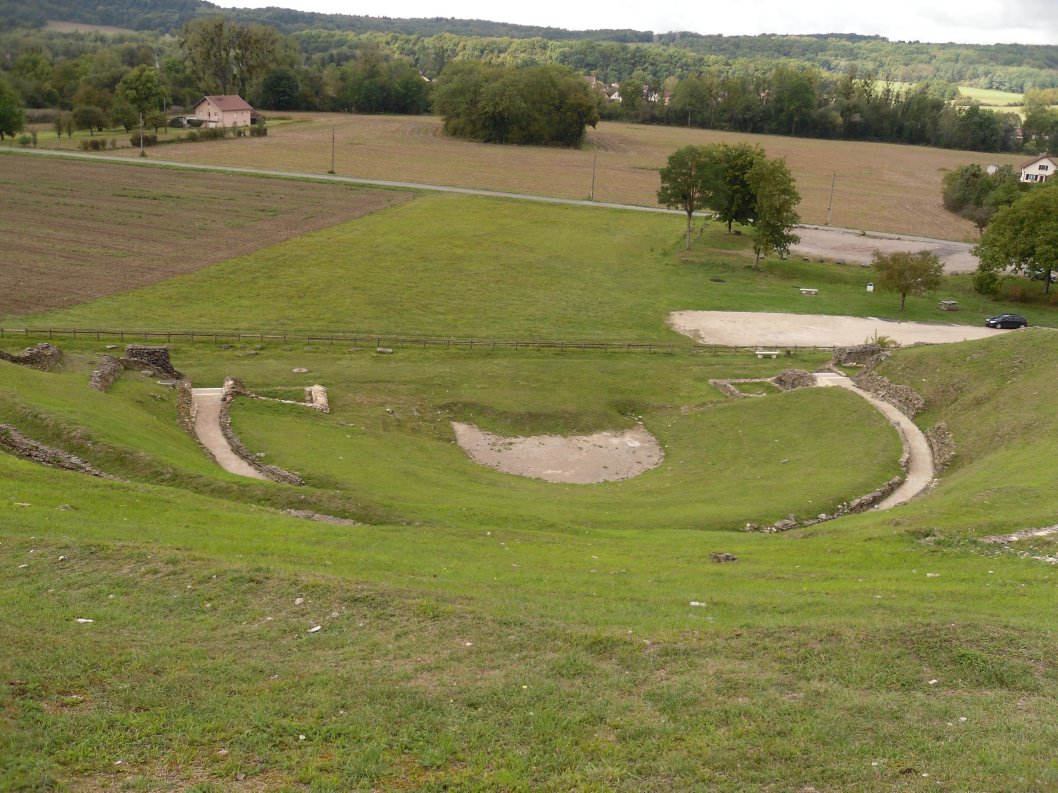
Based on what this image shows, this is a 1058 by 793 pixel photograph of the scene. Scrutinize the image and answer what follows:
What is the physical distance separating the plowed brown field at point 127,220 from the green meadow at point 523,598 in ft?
97.0

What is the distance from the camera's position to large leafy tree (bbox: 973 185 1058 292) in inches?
3103

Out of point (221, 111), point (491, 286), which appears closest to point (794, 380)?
point (491, 286)

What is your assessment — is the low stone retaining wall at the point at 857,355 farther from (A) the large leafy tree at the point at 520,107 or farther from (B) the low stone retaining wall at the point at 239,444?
(A) the large leafy tree at the point at 520,107

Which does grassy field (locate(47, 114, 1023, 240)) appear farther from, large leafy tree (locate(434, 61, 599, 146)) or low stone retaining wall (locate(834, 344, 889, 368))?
low stone retaining wall (locate(834, 344, 889, 368))

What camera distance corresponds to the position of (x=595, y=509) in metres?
34.9

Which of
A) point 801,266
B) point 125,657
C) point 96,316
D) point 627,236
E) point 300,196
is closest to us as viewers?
point 125,657

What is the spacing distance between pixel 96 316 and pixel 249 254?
73.7 ft

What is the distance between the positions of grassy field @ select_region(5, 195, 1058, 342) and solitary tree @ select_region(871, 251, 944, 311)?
2069 mm

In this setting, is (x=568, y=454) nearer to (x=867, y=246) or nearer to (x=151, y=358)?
(x=151, y=358)

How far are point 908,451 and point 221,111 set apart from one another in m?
174

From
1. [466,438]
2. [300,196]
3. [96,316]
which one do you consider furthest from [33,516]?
[300,196]

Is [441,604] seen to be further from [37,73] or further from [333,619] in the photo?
[37,73]

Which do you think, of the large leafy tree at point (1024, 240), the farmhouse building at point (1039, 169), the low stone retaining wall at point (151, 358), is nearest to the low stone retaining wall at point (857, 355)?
the large leafy tree at point (1024, 240)

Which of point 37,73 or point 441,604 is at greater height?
point 37,73
